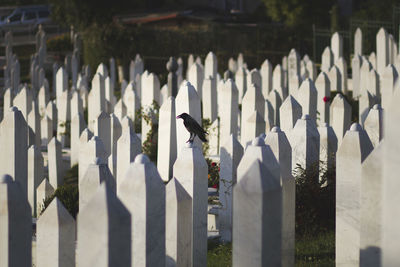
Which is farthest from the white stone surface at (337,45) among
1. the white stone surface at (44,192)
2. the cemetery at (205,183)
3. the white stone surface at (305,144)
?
the white stone surface at (44,192)

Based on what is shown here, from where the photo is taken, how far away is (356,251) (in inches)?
213

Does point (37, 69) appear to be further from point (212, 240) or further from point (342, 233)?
point (342, 233)

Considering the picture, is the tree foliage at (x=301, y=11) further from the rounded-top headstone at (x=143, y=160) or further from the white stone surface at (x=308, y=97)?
the rounded-top headstone at (x=143, y=160)

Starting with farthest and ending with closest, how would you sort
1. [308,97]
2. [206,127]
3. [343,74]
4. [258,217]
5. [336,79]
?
[343,74] → [336,79] → [206,127] → [308,97] → [258,217]

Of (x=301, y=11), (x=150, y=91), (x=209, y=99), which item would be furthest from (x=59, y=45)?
(x=209, y=99)

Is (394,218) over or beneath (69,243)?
over

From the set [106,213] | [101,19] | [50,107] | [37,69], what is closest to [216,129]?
[50,107]

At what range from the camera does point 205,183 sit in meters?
5.81

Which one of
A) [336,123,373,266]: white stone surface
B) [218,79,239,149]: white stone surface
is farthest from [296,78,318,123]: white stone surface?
[336,123,373,266]: white stone surface

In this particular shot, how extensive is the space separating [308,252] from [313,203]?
646mm

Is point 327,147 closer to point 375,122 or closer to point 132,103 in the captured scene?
point 375,122

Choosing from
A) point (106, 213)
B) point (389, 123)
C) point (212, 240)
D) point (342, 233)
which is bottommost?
point (212, 240)

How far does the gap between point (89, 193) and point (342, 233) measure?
1.59 m

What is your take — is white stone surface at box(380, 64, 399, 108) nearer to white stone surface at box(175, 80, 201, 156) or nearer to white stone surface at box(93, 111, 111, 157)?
white stone surface at box(175, 80, 201, 156)
